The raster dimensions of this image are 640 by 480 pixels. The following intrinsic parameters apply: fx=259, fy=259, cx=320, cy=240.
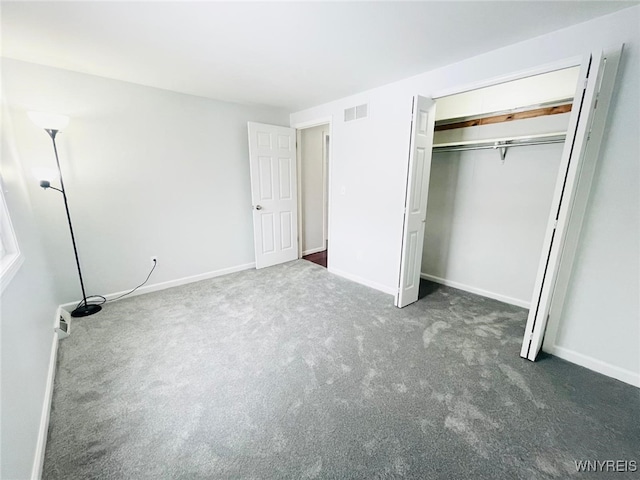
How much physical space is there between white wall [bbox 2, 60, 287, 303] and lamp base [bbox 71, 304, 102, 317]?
0.47ft

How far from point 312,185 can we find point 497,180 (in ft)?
9.12

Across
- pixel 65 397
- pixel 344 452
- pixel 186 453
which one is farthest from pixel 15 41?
pixel 344 452

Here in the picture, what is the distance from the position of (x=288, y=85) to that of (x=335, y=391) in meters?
3.00

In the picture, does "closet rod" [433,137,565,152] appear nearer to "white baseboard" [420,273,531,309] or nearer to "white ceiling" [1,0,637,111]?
"white ceiling" [1,0,637,111]

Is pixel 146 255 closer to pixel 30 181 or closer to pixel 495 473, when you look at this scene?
pixel 30 181

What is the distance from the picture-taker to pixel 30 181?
2.43m

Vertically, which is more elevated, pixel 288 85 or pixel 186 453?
pixel 288 85

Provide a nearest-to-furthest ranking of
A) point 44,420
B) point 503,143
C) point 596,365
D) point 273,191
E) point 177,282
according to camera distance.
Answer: point 44,420 < point 596,365 < point 503,143 < point 177,282 < point 273,191

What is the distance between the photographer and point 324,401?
1664 millimetres

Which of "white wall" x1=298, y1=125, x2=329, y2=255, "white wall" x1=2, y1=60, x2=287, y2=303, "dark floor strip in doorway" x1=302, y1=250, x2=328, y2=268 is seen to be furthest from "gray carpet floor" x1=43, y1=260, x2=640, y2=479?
"white wall" x1=298, y1=125, x2=329, y2=255

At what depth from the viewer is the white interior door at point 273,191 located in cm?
376

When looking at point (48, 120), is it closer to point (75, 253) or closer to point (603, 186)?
point (75, 253)

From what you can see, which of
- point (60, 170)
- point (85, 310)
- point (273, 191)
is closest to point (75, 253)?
point (85, 310)

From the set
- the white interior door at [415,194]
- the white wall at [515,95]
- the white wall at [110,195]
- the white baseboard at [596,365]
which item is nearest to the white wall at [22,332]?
the white wall at [110,195]
